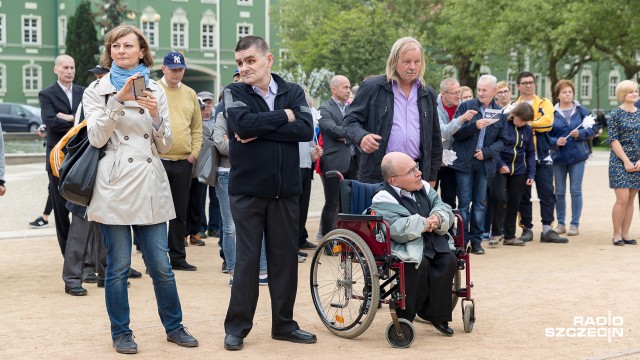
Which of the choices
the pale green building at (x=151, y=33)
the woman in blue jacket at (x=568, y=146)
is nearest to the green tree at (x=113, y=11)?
the pale green building at (x=151, y=33)

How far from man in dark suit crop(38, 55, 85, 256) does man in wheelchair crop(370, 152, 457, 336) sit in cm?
366

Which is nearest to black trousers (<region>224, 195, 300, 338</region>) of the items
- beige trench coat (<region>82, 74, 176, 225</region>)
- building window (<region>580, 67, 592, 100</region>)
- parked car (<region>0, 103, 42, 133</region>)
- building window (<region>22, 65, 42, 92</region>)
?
beige trench coat (<region>82, 74, 176, 225</region>)

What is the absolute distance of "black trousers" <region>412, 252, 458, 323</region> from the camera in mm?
6746

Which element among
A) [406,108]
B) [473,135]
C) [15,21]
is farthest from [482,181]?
[15,21]

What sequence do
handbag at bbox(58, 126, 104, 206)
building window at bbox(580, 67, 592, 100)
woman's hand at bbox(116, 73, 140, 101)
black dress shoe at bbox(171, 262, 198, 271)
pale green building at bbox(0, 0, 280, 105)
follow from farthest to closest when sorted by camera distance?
building window at bbox(580, 67, 592, 100) → pale green building at bbox(0, 0, 280, 105) → black dress shoe at bbox(171, 262, 198, 271) → handbag at bbox(58, 126, 104, 206) → woman's hand at bbox(116, 73, 140, 101)

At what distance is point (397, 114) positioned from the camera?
7.62 meters

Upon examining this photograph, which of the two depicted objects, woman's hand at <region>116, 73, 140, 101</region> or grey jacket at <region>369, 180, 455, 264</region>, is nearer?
woman's hand at <region>116, 73, 140, 101</region>

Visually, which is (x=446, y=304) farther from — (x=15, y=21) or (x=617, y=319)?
(x=15, y=21)

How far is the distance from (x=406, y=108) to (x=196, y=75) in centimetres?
7274

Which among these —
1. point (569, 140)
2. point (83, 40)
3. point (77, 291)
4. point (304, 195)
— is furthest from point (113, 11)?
Result: point (77, 291)

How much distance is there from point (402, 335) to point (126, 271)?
6.05 feet

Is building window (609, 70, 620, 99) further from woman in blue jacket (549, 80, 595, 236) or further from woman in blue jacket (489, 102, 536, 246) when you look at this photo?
woman in blue jacket (489, 102, 536, 246)

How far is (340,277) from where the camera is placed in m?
7.10

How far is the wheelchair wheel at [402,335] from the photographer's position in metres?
6.53
